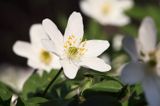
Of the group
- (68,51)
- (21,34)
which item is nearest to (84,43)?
(68,51)

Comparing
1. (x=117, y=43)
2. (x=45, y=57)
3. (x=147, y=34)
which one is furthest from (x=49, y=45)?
(x=117, y=43)

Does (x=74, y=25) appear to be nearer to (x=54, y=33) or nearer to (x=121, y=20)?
(x=54, y=33)

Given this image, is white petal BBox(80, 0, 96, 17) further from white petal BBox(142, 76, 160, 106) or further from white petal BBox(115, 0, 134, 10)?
white petal BBox(142, 76, 160, 106)

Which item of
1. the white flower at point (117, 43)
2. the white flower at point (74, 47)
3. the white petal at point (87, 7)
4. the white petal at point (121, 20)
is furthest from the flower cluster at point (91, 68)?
the white petal at point (87, 7)

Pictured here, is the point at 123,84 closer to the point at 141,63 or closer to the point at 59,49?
the point at 141,63

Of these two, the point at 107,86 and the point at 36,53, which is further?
the point at 36,53

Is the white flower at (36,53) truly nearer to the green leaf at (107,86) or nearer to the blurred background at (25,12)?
the green leaf at (107,86)
